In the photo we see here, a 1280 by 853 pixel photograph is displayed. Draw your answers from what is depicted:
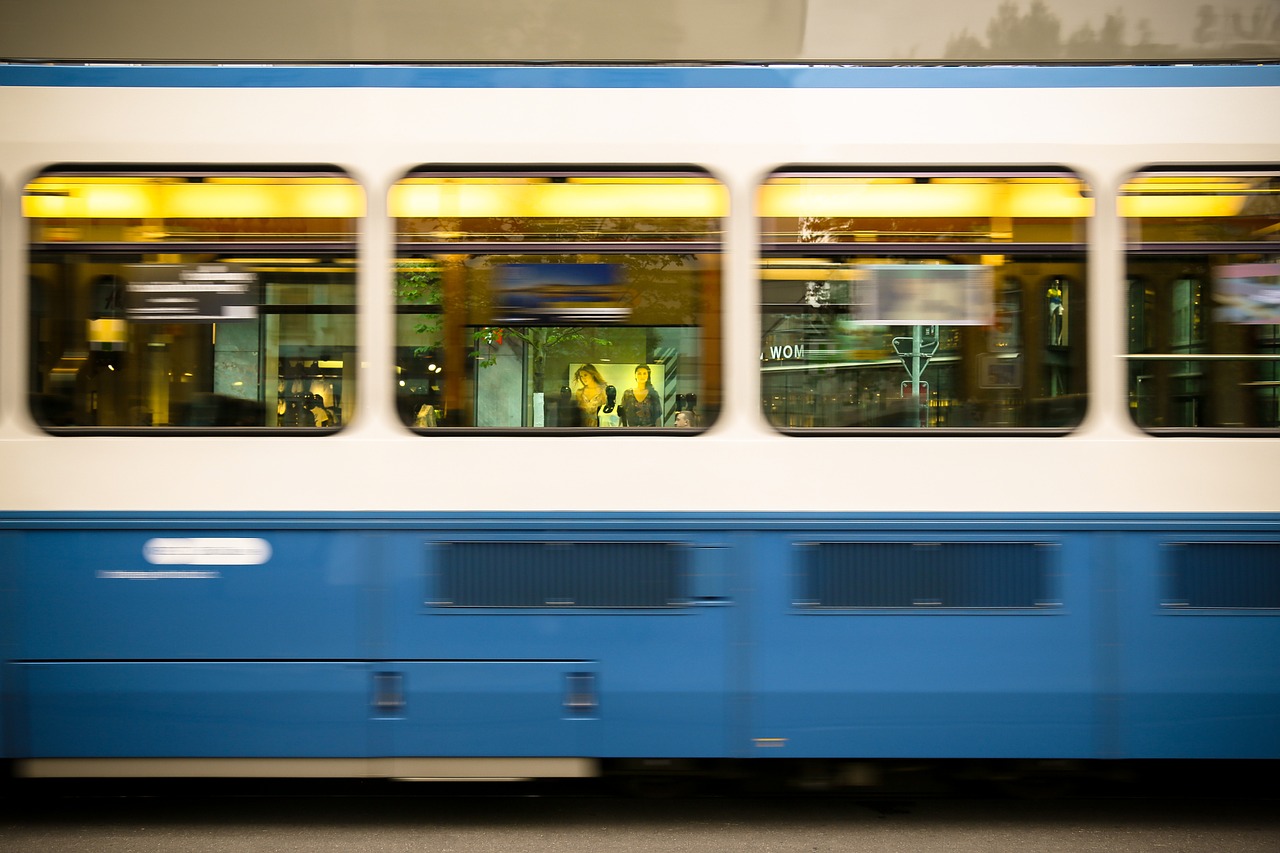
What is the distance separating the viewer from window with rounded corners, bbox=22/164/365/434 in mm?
4035

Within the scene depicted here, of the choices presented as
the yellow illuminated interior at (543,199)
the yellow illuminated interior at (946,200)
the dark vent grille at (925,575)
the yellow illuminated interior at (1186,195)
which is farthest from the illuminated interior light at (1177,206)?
the yellow illuminated interior at (543,199)

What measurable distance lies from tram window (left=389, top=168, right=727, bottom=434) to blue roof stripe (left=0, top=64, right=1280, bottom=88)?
38 centimetres

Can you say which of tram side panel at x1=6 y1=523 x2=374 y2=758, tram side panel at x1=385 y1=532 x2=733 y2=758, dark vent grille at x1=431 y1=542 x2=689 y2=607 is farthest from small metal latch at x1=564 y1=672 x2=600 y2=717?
tram side panel at x1=6 y1=523 x2=374 y2=758

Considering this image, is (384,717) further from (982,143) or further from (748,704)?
(982,143)

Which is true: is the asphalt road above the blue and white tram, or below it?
below

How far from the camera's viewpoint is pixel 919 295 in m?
4.08

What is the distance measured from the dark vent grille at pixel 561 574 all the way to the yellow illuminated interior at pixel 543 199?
1.34 meters

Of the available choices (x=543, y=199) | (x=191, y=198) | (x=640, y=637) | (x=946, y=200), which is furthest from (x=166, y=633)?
(x=946, y=200)

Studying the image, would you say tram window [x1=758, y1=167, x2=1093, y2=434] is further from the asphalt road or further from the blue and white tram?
the asphalt road

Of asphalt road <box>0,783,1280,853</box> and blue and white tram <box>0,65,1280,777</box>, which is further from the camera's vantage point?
asphalt road <box>0,783,1280,853</box>

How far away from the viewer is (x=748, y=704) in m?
4.05

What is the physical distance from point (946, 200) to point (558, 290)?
161cm

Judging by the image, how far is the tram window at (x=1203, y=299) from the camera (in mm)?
4062

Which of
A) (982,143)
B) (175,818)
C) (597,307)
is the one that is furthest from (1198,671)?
(175,818)
